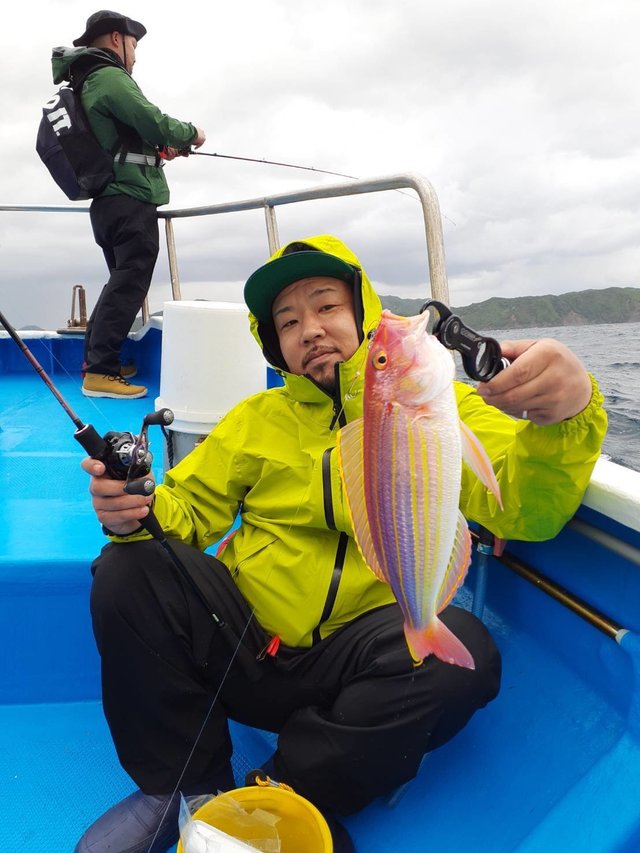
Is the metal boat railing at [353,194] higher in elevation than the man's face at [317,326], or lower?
higher

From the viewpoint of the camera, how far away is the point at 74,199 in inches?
201

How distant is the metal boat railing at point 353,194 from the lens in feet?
8.41

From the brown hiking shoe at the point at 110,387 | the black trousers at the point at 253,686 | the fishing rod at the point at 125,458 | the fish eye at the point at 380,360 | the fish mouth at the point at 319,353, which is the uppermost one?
the fish eye at the point at 380,360

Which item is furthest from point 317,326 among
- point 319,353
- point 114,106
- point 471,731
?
point 114,106

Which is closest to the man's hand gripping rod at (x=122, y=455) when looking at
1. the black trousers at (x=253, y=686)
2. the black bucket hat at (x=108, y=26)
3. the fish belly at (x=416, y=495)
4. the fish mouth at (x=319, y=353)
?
the black trousers at (x=253, y=686)

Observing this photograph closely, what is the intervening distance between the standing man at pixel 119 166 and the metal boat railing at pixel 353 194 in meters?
0.24

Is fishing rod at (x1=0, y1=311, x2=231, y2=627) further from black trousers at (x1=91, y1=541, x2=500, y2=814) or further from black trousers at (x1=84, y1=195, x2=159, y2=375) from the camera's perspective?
black trousers at (x1=84, y1=195, x2=159, y2=375)

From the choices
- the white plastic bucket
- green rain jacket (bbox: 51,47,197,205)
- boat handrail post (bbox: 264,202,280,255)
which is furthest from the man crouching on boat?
green rain jacket (bbox: 51,47,197,205)

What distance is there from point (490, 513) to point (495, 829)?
0.89 meters

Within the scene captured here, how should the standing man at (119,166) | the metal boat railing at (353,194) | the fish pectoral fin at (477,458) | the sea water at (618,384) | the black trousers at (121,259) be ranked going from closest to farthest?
the fish pectoral fin at (477,458) → the metal boat railing at (353,194) → the standing man at (119,166) → the black trousers at (121,259) → the sea water at (618,384)

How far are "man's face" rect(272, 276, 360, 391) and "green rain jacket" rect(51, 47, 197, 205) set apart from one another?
305 cm

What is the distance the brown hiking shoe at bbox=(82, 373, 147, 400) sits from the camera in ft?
17.8

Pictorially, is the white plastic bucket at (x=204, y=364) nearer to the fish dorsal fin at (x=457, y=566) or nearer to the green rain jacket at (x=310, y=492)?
the green rain jacket at (x=310, y=492)

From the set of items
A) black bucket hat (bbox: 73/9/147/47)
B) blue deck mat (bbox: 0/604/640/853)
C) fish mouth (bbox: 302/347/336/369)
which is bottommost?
blue deck mat (bbox: 0/604/640/853)
